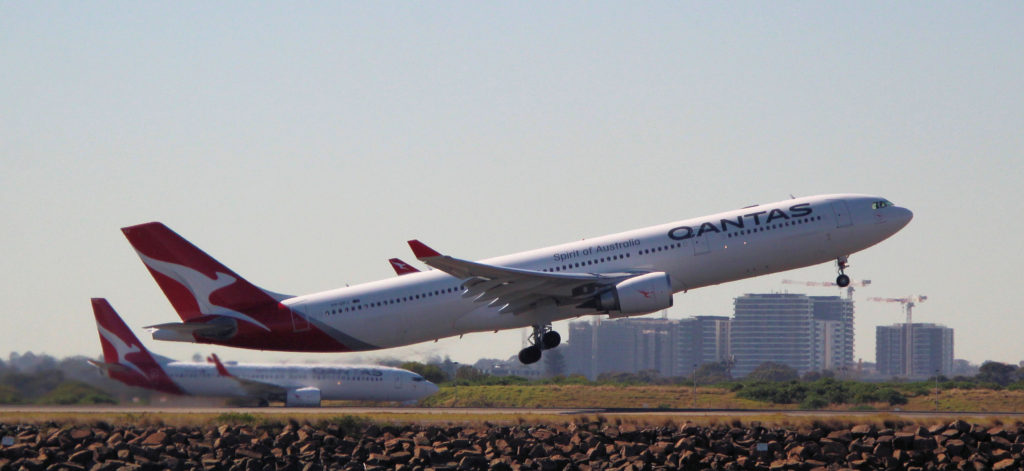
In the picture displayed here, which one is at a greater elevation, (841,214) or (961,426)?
(841,214)

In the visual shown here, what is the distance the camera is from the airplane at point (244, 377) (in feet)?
184

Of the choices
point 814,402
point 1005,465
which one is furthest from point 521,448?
point 814,402

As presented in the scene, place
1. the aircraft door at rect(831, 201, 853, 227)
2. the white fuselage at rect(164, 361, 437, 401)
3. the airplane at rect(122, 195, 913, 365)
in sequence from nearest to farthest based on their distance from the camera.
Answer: the airplane at rect(122, 195, 913, 365) < the aircraft door at rect(831, 201, 853, 227) < the white fuselage at rect(164, 361, 437, 401)

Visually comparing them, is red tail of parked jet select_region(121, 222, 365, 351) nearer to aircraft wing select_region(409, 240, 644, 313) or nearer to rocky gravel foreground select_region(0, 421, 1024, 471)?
aircraft wing select_region(409, 240, 644, 313)

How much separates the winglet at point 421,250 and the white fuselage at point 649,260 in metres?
4.86

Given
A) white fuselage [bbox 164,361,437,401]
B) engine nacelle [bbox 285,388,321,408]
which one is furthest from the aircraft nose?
engine nacelle [bbox 285,388,321,408]

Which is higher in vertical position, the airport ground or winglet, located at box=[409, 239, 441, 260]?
winglet, located at box=[409, 239, 441, 260]

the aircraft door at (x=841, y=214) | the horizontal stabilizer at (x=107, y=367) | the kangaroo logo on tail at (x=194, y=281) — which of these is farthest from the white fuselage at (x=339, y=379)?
the aircraft door at (x=841, y=214)

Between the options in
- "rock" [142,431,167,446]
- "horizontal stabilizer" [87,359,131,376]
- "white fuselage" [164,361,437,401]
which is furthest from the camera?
"white fuselage" [164,361,437,401]

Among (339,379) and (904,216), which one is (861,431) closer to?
(904,216)

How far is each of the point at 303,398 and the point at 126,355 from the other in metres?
7.90

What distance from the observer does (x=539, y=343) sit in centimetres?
4694

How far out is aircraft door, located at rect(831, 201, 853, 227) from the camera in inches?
1827

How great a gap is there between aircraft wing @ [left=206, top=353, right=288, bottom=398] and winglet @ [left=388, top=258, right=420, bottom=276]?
35.8ft
